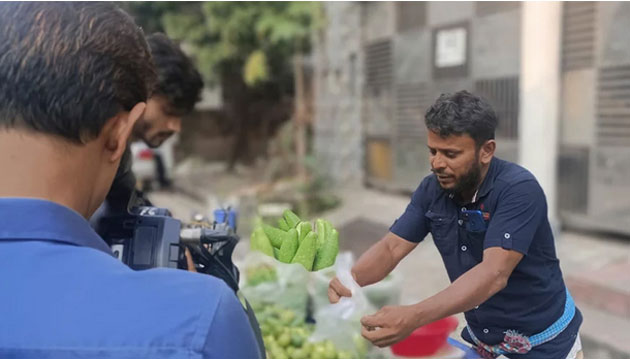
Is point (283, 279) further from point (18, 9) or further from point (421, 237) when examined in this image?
point (18, 9)

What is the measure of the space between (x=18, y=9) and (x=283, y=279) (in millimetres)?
1844

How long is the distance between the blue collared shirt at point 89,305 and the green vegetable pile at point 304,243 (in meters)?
0.54

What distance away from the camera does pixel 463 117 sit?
116 centimetres

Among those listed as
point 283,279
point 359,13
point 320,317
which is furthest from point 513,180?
point 359,13

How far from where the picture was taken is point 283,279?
96.7 inches

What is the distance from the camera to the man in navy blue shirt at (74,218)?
664 mm

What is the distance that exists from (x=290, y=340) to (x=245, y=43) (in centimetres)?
761

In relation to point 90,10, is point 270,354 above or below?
below

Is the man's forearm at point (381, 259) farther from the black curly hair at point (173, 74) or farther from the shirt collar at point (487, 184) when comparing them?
the black curly hair at point (173, 74)

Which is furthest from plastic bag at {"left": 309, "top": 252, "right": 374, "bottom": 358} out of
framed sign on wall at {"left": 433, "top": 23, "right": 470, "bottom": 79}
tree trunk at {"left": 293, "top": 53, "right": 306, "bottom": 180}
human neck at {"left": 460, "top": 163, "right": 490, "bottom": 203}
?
tree trunk at {"left": 293, "top": 53, "right": 306, "bottom": 180}

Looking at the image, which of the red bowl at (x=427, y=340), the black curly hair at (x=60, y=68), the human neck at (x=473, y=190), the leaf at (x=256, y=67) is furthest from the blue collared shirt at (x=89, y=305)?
the leaf at (x=256, y=67)

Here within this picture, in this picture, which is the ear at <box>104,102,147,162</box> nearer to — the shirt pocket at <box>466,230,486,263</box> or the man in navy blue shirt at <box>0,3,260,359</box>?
the man in navy blue shirt at <box>0,3,260,359</box>

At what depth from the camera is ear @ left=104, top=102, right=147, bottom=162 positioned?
773 millimetres

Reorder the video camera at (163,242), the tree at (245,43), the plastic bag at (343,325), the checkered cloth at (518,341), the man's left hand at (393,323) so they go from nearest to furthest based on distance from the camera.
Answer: the video camera at (163,242) < the man's left hand at (393,323) < the checkered cloth at (518,341) < the plastic bag at (343,325) < the tree at (245,43)
